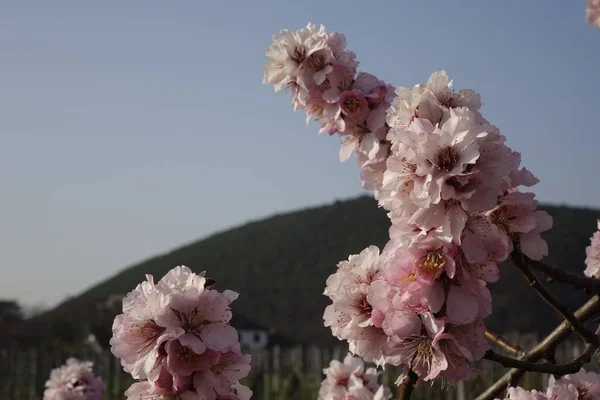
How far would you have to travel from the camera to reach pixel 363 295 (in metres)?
1.56

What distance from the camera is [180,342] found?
137 centimetres

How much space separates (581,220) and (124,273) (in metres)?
37.3

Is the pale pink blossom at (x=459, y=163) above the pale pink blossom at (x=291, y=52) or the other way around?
the other way around

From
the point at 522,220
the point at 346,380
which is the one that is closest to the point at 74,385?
the point at 346,380

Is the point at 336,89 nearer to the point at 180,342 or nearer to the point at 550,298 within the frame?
the point at 550,298

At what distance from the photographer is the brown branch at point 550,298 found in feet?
5.10

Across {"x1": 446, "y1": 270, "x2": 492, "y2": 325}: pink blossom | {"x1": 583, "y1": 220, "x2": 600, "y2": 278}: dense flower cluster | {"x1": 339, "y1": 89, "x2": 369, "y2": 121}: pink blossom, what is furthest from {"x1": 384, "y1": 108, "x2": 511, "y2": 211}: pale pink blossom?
{"x1": 583, "y1": 220, "x2": 600, "y2": 278}: dense flower cluster

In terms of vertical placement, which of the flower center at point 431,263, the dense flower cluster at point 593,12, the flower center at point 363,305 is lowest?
the flower center at point 363,305

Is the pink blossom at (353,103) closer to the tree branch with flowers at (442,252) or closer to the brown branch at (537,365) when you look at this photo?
the tree branch with flowers at (442,252)

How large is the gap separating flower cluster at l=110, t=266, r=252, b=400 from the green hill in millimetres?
42763

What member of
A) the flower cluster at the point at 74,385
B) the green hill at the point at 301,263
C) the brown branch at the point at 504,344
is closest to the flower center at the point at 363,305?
the brown branch at the point at 504,344

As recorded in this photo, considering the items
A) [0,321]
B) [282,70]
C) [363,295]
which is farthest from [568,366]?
[0,321]

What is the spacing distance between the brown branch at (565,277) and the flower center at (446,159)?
0.39m

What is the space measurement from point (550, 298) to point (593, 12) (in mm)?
2270
